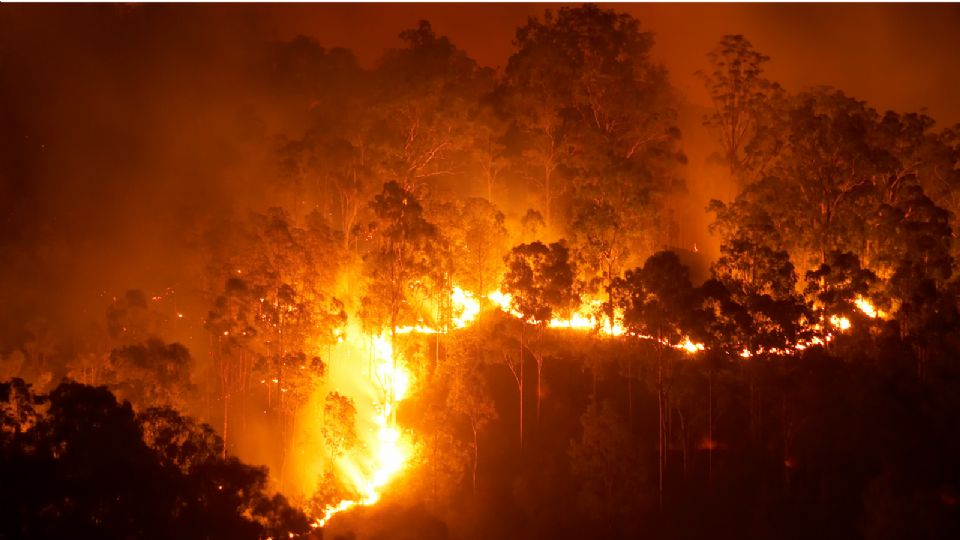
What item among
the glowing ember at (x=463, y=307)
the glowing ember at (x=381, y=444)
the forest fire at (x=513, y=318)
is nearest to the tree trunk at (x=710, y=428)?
the forest fire at (x=513, y=318)

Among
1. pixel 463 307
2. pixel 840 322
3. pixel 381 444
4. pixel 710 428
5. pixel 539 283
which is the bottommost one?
pixel 381 444

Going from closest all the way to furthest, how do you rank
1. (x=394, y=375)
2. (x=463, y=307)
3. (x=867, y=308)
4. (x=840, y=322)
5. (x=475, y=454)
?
1. (x=840, y=322)
2. (x=475, y=454)
3. (x=867, y=308)
4. (x=463, y=307)
5. (x=394, y=375)

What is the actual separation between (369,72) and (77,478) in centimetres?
3118

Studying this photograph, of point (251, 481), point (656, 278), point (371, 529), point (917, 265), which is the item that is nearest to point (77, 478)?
point (251, 481)

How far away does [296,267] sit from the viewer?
3712 centimetres

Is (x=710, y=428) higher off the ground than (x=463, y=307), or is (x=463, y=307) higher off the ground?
(x=463, y=307)

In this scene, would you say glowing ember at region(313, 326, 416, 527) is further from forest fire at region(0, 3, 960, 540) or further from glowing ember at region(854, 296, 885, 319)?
glowing ember at region(854, 296, 885, 319)

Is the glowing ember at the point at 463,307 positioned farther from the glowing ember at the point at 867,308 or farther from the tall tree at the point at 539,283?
the glowing ember at the point at 867,308

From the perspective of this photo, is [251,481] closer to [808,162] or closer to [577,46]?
[808,162]

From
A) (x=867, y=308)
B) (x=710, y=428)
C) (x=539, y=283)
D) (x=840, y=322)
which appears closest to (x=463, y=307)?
(x=539, y=283)

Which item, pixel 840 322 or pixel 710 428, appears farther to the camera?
pixel 840 322

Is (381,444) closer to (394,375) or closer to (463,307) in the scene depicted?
(394,375)

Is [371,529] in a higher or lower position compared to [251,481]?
lower

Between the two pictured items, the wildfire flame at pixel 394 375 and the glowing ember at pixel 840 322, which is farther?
the wildfire flame at pixel 394 375
